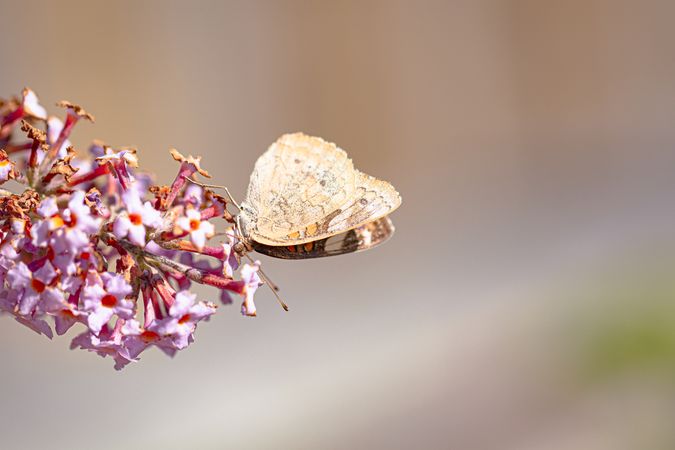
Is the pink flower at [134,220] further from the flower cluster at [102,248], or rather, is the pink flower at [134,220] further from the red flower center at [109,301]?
the red flower center at [109,301]

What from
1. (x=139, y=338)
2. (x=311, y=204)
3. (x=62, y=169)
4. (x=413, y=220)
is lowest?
(x=413, y=220)

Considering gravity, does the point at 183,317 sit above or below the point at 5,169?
below

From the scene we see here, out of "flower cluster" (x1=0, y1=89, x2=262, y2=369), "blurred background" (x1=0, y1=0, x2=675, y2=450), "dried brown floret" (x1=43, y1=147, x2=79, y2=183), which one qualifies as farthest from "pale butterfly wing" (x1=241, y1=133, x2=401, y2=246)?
"blurred background" (x1=0, y1=0, x2=675, y2=450)

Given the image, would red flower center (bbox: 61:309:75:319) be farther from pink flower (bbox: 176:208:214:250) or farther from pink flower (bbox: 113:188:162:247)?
pink flower (bbox: 176:208:214:250)

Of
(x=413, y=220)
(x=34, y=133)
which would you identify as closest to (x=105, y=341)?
(x=34, y=133)

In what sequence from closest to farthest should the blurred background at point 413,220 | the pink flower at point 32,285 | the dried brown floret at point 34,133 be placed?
the pink flower at point 32,285 < the dried brown floret at point 34,133 < the blurred background at point 413,220

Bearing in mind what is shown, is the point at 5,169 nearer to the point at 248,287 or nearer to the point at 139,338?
the point at 139,338

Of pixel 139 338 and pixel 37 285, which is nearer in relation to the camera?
pixel 37 285

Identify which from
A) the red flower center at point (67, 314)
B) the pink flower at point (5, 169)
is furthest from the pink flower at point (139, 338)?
the pink flower at point (5, 169)
